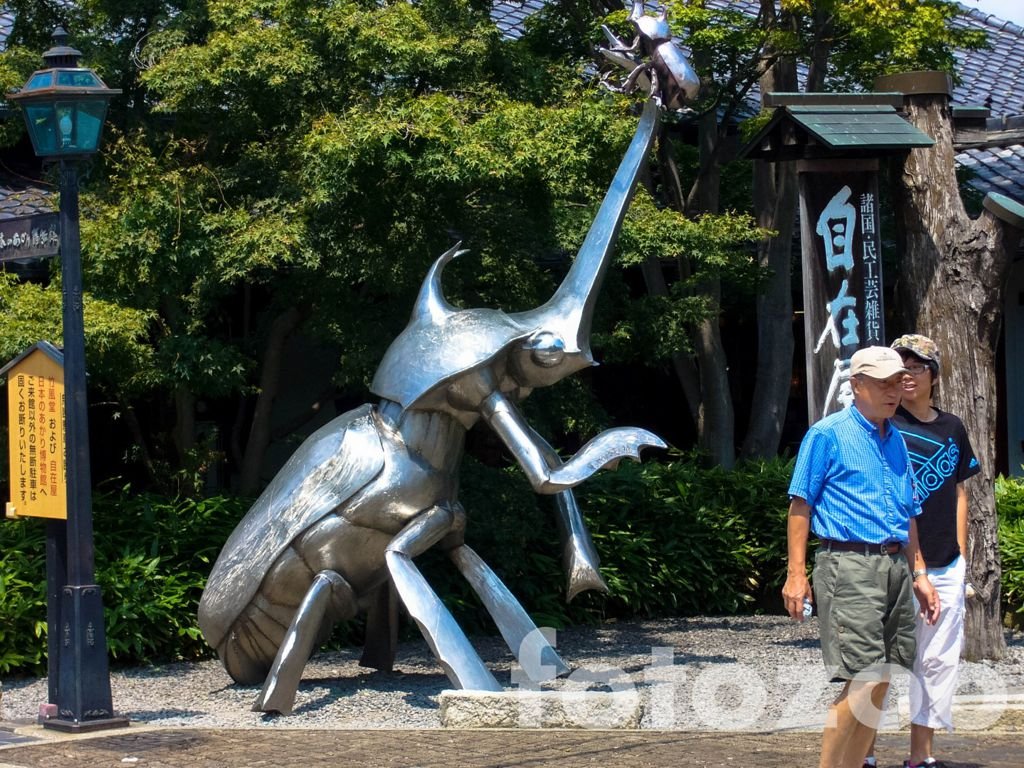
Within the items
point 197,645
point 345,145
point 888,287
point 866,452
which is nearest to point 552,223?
point 345,145

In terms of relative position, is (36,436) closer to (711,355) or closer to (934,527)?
(934,527)

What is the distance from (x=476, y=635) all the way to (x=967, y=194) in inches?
240

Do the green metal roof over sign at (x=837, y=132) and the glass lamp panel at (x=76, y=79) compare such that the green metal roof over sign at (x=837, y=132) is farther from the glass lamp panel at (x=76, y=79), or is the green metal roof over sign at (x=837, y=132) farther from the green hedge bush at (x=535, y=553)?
the glass lamp panel at (x=76, y=79)

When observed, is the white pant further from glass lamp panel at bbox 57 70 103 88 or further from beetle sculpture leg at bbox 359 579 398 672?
glass lamp panel at bbox 57 70 103 88

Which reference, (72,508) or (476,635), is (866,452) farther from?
(476,635)

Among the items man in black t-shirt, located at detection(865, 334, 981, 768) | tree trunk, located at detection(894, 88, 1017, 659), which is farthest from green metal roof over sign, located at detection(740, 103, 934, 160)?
man in black t-shirt, located at detection(865, 334, 981, 768)

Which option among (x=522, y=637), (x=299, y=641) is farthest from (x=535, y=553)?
(x=299, y=641)

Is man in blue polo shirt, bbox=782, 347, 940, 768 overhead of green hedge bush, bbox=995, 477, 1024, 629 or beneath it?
overhead

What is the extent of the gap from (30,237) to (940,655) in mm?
5156

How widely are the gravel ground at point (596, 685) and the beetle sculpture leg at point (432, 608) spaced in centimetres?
34

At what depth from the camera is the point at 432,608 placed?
27.3 feet

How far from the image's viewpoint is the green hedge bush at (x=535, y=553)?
10.4m

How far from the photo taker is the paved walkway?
6930 millimetres

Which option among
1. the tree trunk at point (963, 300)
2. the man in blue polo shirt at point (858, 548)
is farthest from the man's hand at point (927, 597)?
the tree trunk at point (963, 300)
